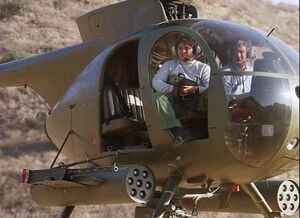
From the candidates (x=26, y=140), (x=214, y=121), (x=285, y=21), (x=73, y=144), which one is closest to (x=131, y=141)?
(x=73, y=144)

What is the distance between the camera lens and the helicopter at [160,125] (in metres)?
6.62

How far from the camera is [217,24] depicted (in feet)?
23.9

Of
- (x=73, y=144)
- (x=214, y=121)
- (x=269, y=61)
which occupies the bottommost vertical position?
(x=73, y=144)

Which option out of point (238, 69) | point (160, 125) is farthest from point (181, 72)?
point (238, 69)

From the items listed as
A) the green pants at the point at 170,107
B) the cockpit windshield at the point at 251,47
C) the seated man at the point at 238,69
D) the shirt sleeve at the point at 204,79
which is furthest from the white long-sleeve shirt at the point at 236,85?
the green pants at the point at 170,107

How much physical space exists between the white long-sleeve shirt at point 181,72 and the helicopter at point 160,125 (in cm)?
10

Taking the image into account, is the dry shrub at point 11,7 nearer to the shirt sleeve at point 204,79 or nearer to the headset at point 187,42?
the headset at point 187,42

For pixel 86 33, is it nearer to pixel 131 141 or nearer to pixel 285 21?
pixel 131 141

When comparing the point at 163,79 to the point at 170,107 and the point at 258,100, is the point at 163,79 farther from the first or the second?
the point at 258,100

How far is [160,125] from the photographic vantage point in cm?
712

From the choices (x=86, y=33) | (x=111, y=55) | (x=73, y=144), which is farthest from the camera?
(x=86, y=33)

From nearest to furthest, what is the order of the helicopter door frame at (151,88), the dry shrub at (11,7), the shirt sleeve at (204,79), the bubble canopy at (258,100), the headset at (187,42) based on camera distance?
the bubble canopy at (258,100), the helicopter door frame at (151,88), the shirt sleeve at (204,79), the headset at (187,42), the dry shrub at (11,7)

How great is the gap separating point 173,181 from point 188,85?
986mm

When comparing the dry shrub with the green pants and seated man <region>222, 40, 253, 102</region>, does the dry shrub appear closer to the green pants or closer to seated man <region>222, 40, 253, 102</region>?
the green pants
